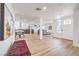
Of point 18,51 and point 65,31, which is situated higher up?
→ point 65,31

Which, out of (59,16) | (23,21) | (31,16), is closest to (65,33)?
(59,16)

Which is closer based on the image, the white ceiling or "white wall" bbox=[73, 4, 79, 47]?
the white ceiling

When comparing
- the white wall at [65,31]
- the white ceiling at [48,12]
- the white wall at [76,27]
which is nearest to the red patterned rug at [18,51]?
the white ceiling at [48,12]

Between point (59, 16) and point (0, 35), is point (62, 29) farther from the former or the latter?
point (0, 35)

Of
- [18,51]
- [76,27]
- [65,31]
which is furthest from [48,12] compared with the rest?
[18,51]

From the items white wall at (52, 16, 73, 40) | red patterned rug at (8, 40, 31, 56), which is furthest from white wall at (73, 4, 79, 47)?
red patterned rug at (8, 40, 31, 56)

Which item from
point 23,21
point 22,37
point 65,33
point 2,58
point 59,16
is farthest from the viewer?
point 65,33

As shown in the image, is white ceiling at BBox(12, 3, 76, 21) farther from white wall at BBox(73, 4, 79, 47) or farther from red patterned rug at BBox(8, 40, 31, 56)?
red patterned rug at BBox(8, 40, 31, 56)

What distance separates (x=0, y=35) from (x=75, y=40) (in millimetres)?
3097

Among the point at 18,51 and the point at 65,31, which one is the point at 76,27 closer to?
the point at 65,31

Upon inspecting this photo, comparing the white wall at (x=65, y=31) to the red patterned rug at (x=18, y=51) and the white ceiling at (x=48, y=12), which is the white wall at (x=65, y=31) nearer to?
the white ceiling at (x=48, y=12)

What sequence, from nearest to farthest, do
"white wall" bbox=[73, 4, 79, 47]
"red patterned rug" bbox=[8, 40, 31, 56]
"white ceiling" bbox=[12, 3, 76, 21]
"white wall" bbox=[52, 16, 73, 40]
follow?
1. "red patterned rug" bbox=[8, 40, 31, 56]
2. "white ceiling" bbox=[12, 3, 76, 21]
3. "white wall" bbox=[52, 16, 73, 40]
4. "white wall" bbox=[73, 4, 79, 47]

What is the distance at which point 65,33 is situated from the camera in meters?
4.01

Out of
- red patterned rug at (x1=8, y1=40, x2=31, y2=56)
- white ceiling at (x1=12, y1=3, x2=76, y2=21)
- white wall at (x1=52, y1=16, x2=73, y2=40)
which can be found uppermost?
white ceiling at (x1=12, y1=3, x2=76, y2=21)
